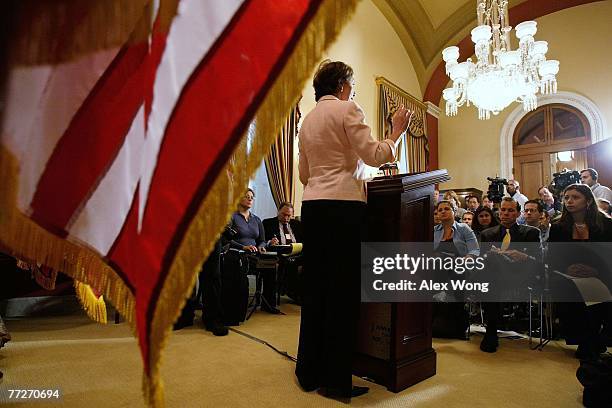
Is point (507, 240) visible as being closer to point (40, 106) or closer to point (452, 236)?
point (452, 236)

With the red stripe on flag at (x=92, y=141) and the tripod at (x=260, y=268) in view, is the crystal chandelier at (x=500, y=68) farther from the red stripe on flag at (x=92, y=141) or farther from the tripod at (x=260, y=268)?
the red stripe on flag at (x=92, y=141)

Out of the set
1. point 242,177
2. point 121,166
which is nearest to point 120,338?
point 121,166

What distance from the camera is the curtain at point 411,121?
6.69 m

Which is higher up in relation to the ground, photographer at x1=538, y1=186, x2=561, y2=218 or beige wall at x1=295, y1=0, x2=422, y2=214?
beige wall at x1=295, y1=0, x2=422, y2=214

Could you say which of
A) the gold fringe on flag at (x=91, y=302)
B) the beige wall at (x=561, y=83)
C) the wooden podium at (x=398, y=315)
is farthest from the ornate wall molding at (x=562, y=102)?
the gold fringe on flag at (x=91, y=302)

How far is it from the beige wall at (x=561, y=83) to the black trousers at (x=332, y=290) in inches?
295

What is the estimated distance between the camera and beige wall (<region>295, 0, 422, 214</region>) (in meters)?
5.95

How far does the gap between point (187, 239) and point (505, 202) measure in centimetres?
334

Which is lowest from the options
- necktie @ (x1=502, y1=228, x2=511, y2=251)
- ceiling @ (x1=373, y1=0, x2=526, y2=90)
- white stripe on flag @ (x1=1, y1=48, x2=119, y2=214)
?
necktie @ (x1=502, y1=228, x2=511, y2=251)

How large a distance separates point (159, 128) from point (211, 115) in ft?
0.33

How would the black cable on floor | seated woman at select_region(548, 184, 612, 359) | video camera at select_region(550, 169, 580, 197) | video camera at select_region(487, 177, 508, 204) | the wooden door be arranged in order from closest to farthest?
the black cable on floor, seated woman at select_region(548, 184, 612, 359), video camera at select_region(550, 169, 580, 197), video camera at select_region(487, 177, 508, 204), the wooden door

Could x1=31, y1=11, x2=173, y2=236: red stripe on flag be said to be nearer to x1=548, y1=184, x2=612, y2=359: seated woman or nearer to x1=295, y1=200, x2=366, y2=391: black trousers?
x1=295, y1=200, x2=366, y2=391: black trousers

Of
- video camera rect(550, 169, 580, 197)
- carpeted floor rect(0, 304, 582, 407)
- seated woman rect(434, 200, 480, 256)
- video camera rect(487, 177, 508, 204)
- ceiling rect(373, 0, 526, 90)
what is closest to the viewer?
carpeted floor rect(0, 304, 582, 407)

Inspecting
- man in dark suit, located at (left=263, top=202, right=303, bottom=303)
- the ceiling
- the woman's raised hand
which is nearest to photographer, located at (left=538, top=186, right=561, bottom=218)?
man in dark suit, located at (left=263, top=202, right=303, bottom=303)
